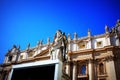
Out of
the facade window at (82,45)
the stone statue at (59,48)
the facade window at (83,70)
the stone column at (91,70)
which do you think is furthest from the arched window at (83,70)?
the stone statue at (59,48)

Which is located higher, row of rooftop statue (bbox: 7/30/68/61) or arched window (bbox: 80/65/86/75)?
row of rooftop statue (bbox: 7/30/68/61)

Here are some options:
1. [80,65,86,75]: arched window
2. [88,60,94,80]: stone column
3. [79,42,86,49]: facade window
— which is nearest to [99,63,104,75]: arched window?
[88,60,94,80]: stone column

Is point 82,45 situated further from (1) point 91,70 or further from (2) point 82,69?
(1) point 91,70

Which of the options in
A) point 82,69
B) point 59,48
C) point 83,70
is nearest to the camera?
point 59,48

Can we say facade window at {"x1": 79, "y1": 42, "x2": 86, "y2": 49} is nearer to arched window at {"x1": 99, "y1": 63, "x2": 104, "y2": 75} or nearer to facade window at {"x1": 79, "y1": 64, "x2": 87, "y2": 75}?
facade window at {"x1": 79, "y1": 64, "x2": 87, "y2": 75}

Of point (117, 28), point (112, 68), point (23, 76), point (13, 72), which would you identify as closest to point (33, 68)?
point (23, 76)

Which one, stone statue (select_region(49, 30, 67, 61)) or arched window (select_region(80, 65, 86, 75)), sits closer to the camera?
stone statue (select_region(49, 30, 67, 61))

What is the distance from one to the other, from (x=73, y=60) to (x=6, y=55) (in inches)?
773

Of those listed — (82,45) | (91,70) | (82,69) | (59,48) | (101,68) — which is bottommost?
(91,70)

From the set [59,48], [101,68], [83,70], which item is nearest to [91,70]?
[101,68]

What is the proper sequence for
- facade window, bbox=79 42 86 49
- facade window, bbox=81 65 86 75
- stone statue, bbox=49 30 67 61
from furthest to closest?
facade window, bbox=79 42 86 49, facade window, bbox=81 65 86 75, stone statue, bbox=49 30 67 61

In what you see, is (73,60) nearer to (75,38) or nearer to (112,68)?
(75,38)

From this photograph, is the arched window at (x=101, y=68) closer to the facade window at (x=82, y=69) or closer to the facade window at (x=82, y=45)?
the facade window at (x=82, y=69)

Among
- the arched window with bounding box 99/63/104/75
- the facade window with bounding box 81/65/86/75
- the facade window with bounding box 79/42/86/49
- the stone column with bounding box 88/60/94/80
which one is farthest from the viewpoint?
the facade window with bounding box 79/42/86/49
